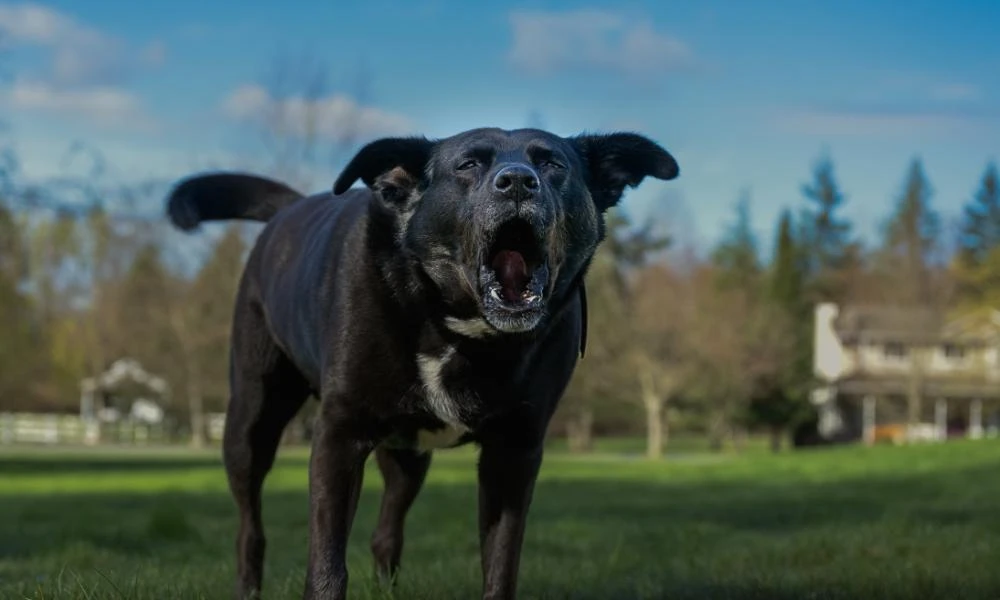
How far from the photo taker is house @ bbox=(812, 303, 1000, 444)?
75.7m

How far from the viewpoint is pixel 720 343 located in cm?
5947

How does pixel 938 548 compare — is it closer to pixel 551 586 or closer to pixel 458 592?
pixel 551 586

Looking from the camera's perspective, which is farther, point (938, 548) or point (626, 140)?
point (938, 548)

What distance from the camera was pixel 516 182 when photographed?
→ 435cm

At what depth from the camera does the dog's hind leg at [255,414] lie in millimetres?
6480

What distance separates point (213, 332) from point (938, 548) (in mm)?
48210

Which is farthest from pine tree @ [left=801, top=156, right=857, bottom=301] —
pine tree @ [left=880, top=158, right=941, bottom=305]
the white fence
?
the white fence

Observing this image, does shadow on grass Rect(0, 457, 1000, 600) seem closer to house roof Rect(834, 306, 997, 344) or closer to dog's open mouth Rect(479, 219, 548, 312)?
dog's open mouth Rect(479, 219, 548, 312)

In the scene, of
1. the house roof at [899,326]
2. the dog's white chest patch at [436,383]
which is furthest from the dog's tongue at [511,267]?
the house roof at [899,326]

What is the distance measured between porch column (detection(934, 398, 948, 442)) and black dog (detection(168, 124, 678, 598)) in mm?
70643

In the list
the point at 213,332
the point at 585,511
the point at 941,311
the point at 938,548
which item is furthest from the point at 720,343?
the point at 938,548

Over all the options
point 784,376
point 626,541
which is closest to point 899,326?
point 784,376

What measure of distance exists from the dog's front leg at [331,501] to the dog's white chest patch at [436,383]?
1.01 ft

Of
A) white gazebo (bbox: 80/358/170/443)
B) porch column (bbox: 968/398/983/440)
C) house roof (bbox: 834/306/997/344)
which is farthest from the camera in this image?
house roof (bbox: 834/306/997/344)
